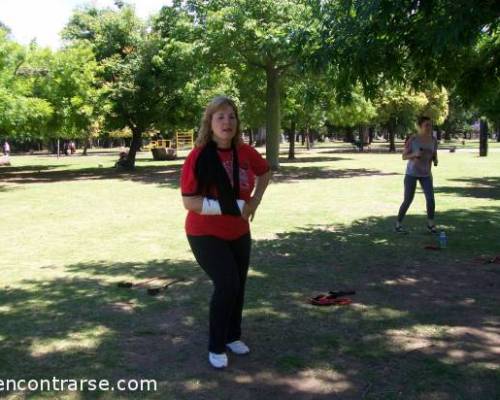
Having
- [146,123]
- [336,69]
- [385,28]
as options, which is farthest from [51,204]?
[146,123]

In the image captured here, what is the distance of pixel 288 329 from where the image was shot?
16.1 ft

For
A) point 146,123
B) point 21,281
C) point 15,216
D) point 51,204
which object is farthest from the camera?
point 146,123

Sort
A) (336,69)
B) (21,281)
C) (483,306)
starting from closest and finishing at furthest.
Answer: (483,306)
(21,281)
(336,69)

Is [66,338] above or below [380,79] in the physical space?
below

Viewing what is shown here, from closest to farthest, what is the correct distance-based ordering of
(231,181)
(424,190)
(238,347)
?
(231,181) < (238,347) < (424,190)

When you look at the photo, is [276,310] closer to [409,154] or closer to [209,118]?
[209,118]

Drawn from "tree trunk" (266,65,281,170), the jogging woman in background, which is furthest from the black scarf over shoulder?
"tree trunk" (266,65,281,170)

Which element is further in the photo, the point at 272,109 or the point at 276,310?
the point at 272,109

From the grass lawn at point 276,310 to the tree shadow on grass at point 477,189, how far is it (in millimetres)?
3137

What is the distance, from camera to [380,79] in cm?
886

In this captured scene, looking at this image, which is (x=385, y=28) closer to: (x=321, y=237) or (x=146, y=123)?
(x=321, y=237)

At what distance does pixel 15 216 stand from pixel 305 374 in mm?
10298

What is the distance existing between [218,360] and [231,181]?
1295mm

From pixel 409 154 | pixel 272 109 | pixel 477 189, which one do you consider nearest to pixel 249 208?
pixel 409 154
